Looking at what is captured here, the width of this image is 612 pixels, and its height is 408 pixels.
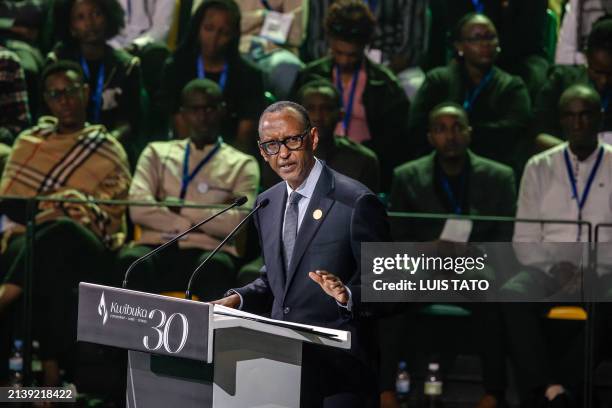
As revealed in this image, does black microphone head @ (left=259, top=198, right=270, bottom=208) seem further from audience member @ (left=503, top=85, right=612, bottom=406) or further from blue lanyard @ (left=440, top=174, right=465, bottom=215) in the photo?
blue lanyard @ (left=440, top=174, right=465, bottom=215)

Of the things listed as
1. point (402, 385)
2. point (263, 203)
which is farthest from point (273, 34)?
point (263, 203)

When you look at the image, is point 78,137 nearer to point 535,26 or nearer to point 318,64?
point 318,64

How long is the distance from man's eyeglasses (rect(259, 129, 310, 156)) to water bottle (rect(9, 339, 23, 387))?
3044 mm

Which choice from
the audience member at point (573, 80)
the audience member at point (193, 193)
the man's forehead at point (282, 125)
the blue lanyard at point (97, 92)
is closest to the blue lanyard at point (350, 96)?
the audience member at point (193, 193)

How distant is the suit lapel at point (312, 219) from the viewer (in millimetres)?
3357

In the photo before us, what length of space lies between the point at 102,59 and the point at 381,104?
6.23 feet

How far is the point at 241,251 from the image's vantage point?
242 inches

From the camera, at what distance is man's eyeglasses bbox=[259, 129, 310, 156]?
3340 millimetres

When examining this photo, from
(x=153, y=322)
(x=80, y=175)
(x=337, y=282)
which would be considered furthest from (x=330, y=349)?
(x=80, y=175)

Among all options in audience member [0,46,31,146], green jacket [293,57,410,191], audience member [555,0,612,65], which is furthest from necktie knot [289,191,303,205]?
audience member [0,46,31,146]

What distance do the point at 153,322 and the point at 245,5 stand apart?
14.6 ft

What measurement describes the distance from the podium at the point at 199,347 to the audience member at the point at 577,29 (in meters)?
4.26

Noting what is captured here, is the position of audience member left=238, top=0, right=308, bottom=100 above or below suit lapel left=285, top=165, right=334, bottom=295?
above

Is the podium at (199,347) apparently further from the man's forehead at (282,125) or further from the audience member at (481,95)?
the audience member at (481,95)
